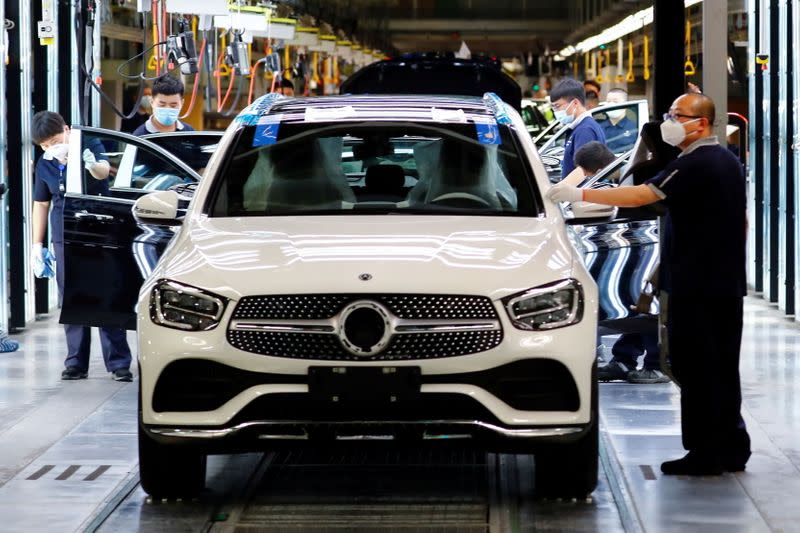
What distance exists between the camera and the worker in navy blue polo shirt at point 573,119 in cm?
1070

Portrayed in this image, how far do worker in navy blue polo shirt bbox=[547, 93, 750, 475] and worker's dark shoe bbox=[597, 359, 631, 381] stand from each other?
113 inches

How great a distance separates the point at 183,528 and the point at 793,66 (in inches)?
336

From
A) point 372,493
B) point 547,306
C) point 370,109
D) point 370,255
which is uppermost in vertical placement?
point 370,109

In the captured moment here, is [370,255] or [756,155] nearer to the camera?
[370,255]

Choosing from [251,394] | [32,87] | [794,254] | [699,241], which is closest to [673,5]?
[699,241]

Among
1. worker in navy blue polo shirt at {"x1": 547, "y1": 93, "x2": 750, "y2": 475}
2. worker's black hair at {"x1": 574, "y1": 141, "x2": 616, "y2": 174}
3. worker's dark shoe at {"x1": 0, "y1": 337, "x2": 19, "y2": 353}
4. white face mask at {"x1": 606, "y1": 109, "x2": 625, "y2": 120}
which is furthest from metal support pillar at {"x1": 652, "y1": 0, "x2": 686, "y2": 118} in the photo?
worker's dark shoe at {"x1": 0, "y1": 337, "x2": 19, "y2": 353}

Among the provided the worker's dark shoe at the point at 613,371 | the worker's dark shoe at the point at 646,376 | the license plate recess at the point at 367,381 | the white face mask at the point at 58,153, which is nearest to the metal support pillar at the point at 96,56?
the white face mask at the point at 58,153

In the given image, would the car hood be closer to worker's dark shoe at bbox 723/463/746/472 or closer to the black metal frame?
worker's dark shoe at bbox 723/463/746/472

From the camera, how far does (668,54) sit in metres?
8.29

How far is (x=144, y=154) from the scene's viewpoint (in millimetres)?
9344

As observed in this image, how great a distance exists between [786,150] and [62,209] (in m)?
6.31

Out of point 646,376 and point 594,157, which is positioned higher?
point 594,157

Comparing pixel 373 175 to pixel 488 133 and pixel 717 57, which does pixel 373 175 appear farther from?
pixel 717 57

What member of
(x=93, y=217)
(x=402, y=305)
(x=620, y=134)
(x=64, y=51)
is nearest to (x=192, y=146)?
(x=93, y=217)
